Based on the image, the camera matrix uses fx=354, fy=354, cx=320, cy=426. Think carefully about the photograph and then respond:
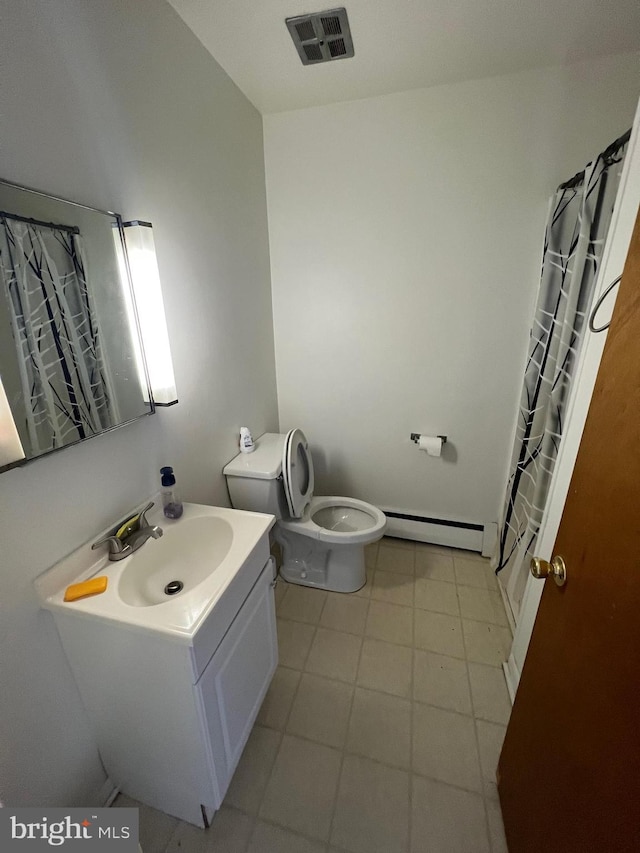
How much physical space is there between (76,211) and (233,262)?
0.82m

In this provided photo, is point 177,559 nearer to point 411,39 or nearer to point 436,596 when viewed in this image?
point 436,596

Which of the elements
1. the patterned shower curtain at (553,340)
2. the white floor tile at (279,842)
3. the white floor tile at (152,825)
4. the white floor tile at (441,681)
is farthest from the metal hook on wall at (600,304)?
the white floor tile at (152,825)

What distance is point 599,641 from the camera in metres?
0.63

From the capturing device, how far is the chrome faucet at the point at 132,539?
3.37ft

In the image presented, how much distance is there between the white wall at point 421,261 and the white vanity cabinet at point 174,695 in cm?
125

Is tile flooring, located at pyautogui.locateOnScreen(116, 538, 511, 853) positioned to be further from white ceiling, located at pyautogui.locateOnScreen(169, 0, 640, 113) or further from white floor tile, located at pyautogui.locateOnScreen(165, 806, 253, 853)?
white ceiling, located at pyautogui.locateOnScreen(169, 0, 640, 113)

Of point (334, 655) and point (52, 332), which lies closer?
point (52, 332)

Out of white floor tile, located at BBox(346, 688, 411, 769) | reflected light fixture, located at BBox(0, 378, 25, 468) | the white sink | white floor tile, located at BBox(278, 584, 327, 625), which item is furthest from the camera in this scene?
white floor tile, located at BBox(278, 584, 327, 625)

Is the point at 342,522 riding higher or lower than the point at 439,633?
higher

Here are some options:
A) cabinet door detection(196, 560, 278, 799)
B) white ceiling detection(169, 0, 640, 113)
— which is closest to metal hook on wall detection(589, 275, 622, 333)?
white ceiling detection(169, 0, 640, 113)

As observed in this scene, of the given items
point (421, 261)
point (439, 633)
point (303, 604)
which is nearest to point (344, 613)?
point (303, 604)

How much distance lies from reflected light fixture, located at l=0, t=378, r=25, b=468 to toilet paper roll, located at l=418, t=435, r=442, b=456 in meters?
1.79

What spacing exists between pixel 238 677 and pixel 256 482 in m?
0.80

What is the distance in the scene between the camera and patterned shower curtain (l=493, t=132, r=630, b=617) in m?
1.25
